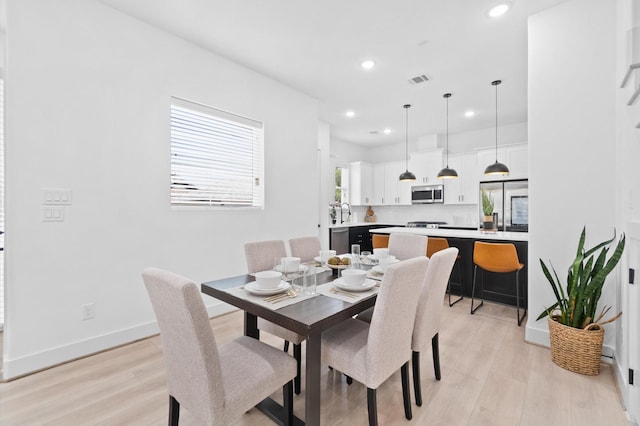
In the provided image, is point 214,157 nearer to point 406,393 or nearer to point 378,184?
point 406,393

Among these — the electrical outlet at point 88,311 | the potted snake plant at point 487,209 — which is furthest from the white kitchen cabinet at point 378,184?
the electrical outlet at point 88,311

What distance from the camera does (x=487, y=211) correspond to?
14.4 ft

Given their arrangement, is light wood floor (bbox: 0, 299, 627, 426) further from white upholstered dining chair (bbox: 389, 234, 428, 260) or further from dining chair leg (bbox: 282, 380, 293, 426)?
white upholstered dining chair (bbox: 389, 234, 428, 260)

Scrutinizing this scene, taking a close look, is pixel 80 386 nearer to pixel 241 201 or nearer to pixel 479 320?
pixel 241 201

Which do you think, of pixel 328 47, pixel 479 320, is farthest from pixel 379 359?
pixel 328 47

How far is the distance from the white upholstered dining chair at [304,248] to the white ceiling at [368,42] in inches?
77.8

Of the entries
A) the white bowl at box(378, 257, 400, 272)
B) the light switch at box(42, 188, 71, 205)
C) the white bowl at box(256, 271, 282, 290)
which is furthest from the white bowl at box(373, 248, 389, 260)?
the light switch at box(42, 188, 71, 205)

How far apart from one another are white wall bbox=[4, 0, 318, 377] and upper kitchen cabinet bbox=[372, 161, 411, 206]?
459 cm

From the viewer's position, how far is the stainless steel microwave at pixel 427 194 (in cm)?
611

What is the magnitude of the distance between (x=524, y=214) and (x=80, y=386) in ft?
19.3

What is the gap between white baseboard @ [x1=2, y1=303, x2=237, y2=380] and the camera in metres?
2.02

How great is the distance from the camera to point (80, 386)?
194 cm

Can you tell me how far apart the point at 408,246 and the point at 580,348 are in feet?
4.49

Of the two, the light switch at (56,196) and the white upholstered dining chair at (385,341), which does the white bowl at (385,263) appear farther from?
the light switch at (56,196)
